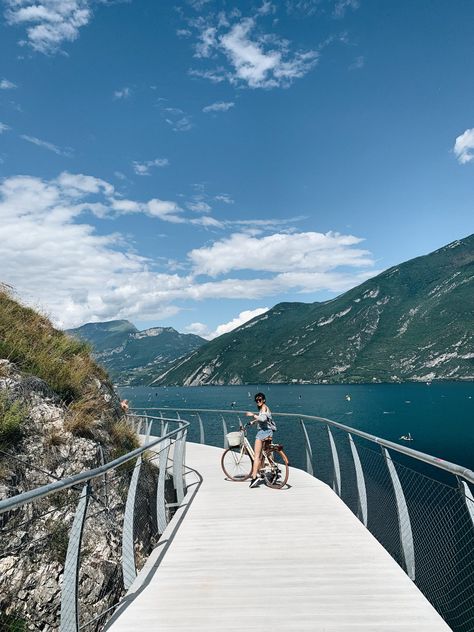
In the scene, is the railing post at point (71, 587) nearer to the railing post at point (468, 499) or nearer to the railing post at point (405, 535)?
the railing post at point (468, 499)

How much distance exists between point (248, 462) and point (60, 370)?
4833 mm

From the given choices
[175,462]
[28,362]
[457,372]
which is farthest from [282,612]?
[457,372]

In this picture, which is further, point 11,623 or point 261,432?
point 261,432

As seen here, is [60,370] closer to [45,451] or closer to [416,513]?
[45,451]

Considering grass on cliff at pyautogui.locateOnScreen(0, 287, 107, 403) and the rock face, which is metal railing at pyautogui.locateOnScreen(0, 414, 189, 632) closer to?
the rock face

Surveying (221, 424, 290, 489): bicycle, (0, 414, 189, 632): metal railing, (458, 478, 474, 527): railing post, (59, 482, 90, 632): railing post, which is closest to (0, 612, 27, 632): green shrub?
(0, 414, 189, 632): metal railing

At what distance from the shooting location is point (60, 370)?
934 centimetres

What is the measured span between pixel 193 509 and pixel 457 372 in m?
199

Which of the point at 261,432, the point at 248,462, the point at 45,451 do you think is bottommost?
the point at 248,462

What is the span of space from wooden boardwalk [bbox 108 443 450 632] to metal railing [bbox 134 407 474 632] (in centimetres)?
49

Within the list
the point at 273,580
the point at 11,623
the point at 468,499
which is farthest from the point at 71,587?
the point at 468,499

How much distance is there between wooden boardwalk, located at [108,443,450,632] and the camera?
11.5 feet

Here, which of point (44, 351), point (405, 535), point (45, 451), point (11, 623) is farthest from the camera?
point (44, 351)

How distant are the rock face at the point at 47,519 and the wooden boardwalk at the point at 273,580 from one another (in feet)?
3.87
